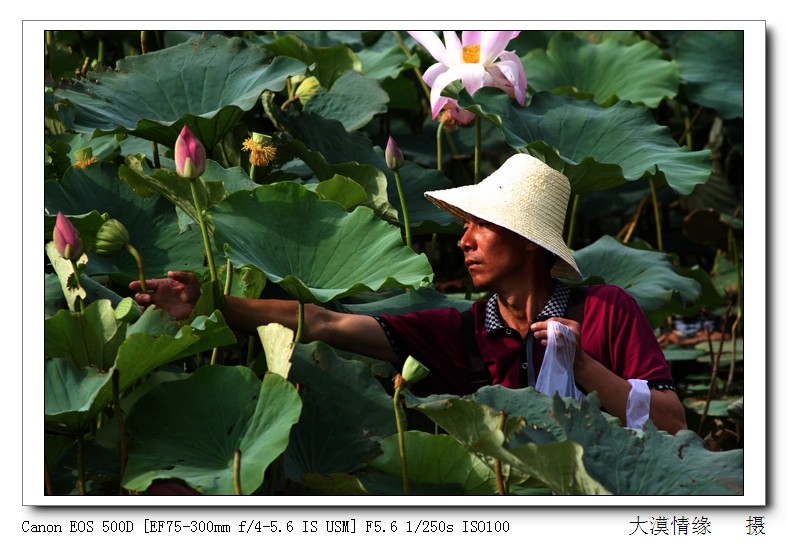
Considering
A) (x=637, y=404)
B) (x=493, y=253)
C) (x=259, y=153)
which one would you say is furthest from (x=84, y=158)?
(x=637, y=404)

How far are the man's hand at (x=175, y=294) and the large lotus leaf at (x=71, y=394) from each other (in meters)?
0.19

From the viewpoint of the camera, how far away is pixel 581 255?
276cm

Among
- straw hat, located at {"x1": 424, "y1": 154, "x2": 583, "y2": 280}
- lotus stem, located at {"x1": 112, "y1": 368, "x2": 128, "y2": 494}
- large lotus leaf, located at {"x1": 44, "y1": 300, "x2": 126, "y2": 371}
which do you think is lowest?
lotus stem, located at {"x1": 112, "y1": 368, "x2": 128, "y2": 494}

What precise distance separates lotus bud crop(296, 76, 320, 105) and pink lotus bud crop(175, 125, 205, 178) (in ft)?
3.19

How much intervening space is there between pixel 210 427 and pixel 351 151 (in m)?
0.97

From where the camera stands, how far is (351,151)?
262 cm

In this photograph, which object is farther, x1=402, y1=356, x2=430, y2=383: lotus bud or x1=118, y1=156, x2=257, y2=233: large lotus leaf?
x1=118, y1=156, x2=257, y2=233: large lotus leaf

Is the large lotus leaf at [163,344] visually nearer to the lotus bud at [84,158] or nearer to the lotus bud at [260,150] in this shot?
the lotus bud at [260,150]

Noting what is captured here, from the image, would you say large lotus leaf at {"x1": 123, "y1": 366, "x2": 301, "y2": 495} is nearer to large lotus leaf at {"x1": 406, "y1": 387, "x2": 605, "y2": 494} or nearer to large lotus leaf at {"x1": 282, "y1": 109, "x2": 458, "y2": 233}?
large lotus leaf at {"x1": 406, "y1": 387, "x2": 605, "y2": 494}

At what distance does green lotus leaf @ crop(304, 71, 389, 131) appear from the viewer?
9.32 feet

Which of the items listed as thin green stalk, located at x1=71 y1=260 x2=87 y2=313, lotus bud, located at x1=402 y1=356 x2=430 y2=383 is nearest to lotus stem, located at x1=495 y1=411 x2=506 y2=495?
lotus bud, located at x1=402 y1=356 x2=430 y2=383

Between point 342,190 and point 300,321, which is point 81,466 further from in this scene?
→ point 342,190
